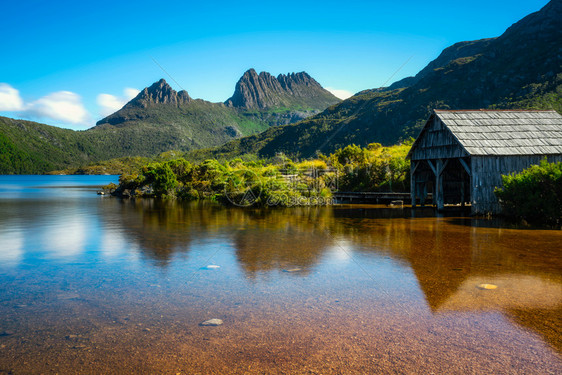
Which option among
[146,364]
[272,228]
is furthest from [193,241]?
[146,364]

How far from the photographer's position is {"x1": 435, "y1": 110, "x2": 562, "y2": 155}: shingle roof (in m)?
21.0

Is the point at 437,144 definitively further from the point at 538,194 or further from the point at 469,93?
the point at 469,93

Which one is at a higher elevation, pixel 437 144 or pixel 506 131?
pixel 506 131

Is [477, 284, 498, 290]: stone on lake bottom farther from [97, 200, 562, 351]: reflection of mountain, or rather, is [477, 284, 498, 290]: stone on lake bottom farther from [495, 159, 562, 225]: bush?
[495, 159, 562, 225]: bush

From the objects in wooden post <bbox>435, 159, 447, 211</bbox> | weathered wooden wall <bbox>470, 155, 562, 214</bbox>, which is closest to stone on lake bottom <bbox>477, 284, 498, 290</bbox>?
weathered wooden wall <bbox>470, 155, 562, 214</bbox>

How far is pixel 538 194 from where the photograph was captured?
1716 centimetres

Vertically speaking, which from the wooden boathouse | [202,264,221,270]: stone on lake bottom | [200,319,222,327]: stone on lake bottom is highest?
the wooden boathouse

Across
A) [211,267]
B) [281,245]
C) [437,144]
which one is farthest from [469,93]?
[211,267]

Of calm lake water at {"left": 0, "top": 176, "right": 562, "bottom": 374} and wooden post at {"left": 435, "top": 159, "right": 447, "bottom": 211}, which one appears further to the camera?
wooden post at {"left": 435, "top": 159, "right": 447, "bottom": 211}

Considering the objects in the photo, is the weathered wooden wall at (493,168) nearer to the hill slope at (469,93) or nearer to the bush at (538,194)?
the bush at (538,194)

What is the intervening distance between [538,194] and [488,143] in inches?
199

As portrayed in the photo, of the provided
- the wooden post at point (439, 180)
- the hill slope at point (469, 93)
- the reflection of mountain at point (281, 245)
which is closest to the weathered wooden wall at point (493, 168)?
the wooden post at point (439, 180)

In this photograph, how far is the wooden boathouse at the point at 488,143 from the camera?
20.9 meters

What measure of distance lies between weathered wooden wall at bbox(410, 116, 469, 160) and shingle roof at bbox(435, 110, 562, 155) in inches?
24.4
